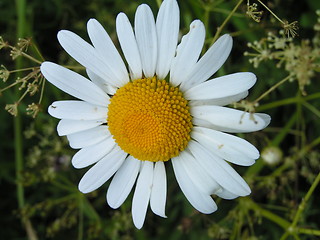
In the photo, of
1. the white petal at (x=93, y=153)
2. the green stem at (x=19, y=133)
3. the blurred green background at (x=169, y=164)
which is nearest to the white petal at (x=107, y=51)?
the white petal at (x=93, y=153)

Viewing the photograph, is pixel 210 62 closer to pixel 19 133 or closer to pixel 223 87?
pixel 223 87

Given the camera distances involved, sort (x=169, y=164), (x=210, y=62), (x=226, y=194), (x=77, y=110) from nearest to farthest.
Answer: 1. (x=210, y=62)
2. (x=226, y=194)
3. (x=77, y=110)
4. (x=169, y=164)

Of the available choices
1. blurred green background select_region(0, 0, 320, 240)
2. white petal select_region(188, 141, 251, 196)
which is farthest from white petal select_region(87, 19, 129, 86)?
blurred green background select_region(0, 0, 320, 240)

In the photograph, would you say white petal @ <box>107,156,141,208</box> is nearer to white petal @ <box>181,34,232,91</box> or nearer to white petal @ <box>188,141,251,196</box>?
white petal @ <box>188,141,251,196</box>

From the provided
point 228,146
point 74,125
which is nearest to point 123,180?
point 74,125

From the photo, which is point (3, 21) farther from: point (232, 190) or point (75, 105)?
point (232, 190)

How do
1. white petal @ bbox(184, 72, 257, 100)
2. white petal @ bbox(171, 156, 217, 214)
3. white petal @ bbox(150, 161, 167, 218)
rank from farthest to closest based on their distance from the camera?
white petal @ bbox(150, 161, 167, 218)
white petal @ bbox(171, 156, 217, 214)
white petal @ bbox(184, 72, 257, 100)
